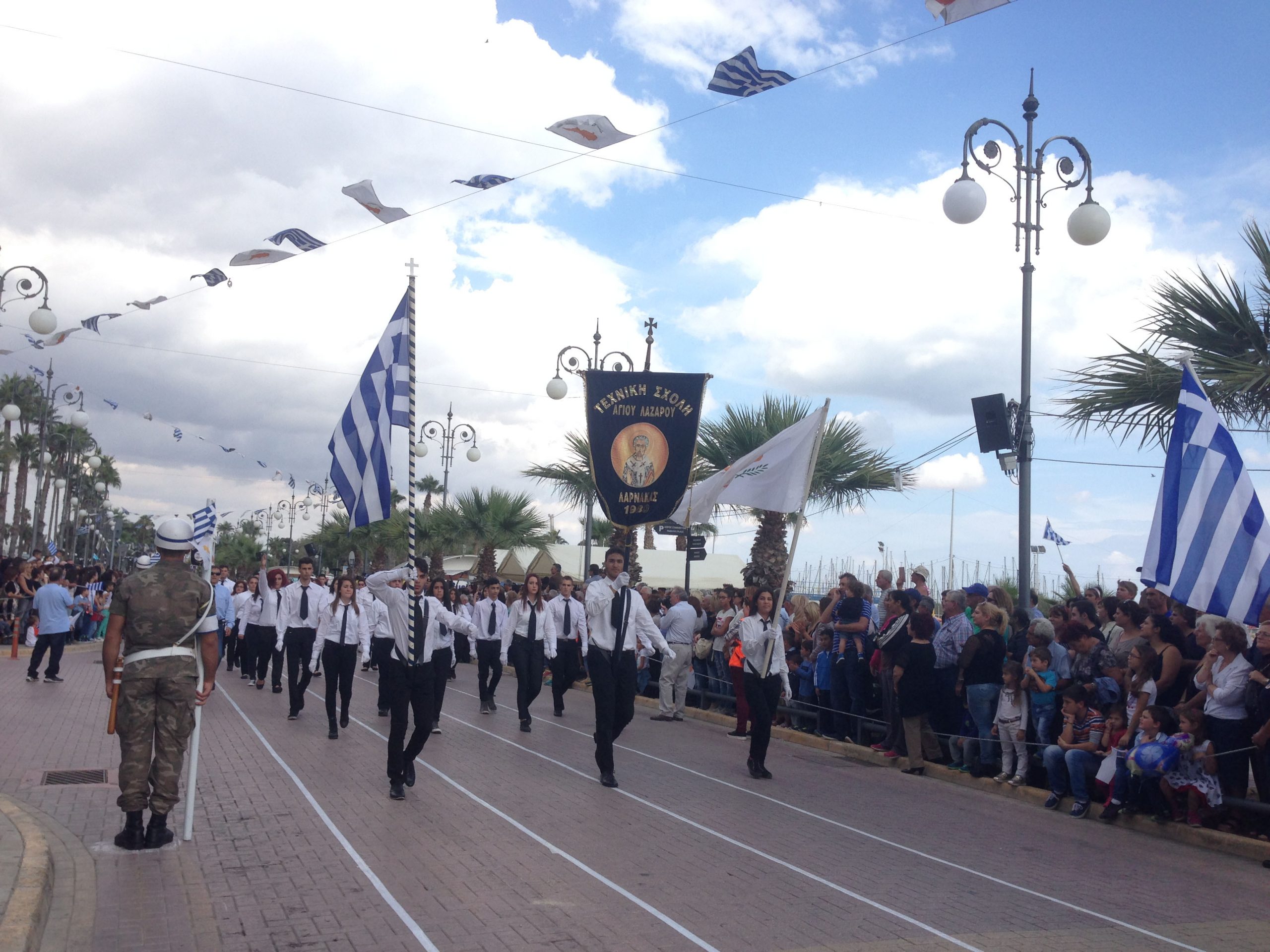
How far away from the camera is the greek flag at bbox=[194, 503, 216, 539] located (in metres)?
20.3

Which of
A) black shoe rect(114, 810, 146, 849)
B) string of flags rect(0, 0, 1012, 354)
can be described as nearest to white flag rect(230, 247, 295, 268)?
string of flags rect(0, 0, 1012, 354)

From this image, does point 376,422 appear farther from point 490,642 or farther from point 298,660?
point 490,642

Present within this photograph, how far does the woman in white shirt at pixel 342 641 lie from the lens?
12393mm

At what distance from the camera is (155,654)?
22.4ft

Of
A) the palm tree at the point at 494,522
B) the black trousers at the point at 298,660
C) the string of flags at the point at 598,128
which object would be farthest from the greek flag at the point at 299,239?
the palm tree at the point at 494,522

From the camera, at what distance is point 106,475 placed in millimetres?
68625

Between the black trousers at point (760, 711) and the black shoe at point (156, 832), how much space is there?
220 inches

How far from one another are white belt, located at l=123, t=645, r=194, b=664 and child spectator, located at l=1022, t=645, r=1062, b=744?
297 inches

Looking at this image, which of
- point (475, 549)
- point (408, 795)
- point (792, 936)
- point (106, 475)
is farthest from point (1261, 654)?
point (106, 475)

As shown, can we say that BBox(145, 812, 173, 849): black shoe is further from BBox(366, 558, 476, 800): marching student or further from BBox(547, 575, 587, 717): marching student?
BBox(547, 575, 587, 717): marching student

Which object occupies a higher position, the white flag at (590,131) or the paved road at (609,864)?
the white flag at (590,131)

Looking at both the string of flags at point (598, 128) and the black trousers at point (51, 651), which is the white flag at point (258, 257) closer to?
the string of flags at point (598, 128)

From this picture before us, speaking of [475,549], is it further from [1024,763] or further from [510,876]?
[510,876]

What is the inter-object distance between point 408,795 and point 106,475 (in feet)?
222
